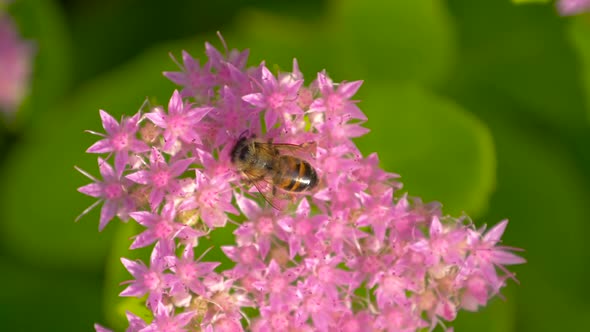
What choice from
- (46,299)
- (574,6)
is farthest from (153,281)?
(574,6)

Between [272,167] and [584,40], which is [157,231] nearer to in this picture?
[272,167]

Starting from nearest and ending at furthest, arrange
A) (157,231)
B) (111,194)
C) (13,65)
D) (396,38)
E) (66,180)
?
(157,231), (111,194), (396,38), (66,180), (13,65)

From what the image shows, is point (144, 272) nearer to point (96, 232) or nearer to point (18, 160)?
point (96, 232)

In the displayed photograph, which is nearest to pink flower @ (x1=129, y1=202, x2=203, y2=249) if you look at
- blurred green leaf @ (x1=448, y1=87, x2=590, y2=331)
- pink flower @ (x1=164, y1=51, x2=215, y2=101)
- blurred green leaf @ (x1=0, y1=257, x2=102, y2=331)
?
pink flower @ (x1=164, y1=51, x2=215, y2=101)

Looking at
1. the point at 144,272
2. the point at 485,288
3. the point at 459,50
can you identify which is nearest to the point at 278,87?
the point at 144,272

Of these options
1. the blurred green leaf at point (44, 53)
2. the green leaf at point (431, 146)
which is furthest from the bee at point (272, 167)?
the blurred green leaf at point (44, 53)

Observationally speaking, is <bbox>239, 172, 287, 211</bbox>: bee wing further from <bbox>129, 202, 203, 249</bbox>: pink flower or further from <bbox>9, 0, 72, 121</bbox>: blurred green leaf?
<bbox>9, 0, 72, 121</bbox>: blurred green leaf
